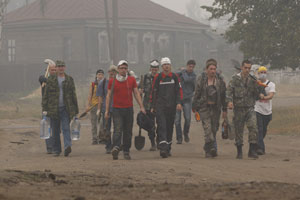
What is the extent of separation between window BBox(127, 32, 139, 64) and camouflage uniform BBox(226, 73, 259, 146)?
40.5 meters

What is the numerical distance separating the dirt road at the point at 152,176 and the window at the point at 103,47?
1417 inches

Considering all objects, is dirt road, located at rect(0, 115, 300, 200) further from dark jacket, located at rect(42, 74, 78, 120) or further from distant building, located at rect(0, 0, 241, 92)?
distant building, located at rect(0, 0, 241, 92)

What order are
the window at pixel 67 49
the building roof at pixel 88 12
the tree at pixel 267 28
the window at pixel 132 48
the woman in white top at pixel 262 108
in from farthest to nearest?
the window at pixel 132 48
the window at pixel 67 49
the building roof at pixel 88 12
the tree at pixel 267 28
the woman in white top at pixel 262 108

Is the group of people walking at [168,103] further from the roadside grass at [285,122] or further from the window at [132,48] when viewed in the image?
the window at [132,48]

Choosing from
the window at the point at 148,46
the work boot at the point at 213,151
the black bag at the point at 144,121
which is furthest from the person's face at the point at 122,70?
the window at the point at 148,46

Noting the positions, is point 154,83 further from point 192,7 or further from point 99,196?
point 192,7

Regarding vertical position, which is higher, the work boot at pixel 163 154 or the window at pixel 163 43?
the window at pixel 163 43

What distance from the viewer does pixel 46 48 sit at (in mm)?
50344

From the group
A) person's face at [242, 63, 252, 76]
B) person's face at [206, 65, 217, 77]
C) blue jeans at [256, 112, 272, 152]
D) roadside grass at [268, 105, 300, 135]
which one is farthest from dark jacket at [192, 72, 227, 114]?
roadside grass at [268, 105, 300, 135]

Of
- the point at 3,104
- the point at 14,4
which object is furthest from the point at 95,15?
the point at 14,4

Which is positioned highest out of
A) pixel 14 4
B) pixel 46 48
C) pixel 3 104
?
pixel 14 4

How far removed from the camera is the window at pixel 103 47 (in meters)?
50.2

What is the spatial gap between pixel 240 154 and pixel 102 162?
271cm

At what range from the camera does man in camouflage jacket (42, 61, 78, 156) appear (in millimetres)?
12906
